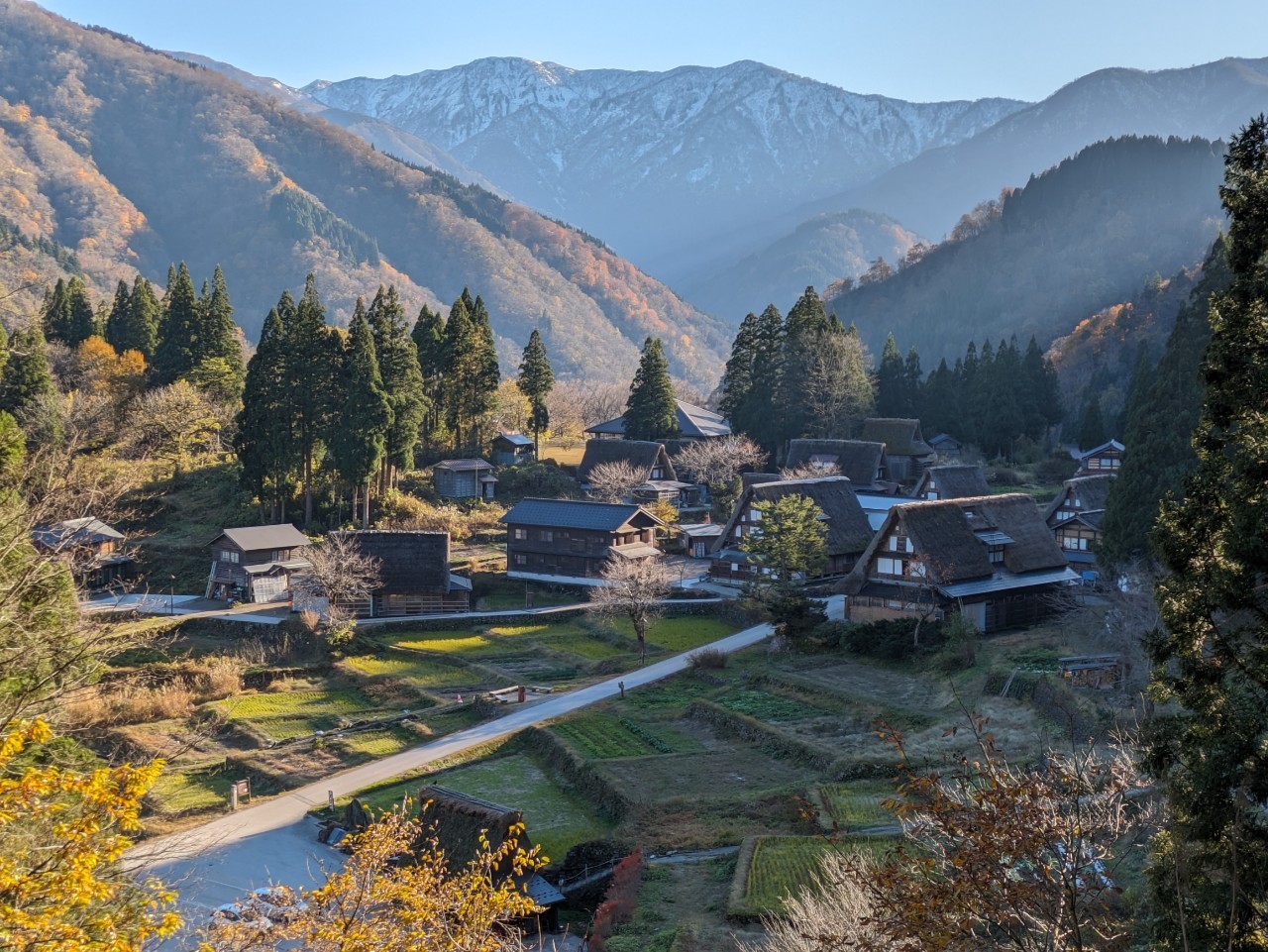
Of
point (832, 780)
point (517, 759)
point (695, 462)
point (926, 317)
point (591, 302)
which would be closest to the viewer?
point (832, 780)

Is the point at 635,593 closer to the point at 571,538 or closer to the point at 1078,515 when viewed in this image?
the point at 571,538

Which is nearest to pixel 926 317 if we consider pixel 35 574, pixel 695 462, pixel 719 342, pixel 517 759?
pixel 719 342

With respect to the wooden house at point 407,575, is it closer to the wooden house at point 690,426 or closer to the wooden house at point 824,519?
the wooden house at point 824,519

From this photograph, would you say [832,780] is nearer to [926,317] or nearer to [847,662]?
[847,662]

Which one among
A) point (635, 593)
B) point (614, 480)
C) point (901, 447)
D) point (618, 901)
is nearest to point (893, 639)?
point (635, 593)

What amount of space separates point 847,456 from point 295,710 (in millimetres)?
32504

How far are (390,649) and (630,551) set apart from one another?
11704 millimetres

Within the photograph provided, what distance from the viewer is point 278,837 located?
76.3 feet

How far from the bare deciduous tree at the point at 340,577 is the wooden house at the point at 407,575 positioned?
15.4 inches

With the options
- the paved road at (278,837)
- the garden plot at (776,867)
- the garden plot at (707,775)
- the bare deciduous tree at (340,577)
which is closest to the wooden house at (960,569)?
the paved road at (278,837)

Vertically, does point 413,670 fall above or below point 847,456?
below

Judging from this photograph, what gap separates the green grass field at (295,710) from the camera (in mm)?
30359

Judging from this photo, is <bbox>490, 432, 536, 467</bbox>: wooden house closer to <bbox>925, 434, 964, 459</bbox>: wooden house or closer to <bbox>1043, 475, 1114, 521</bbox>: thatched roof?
<bbox>925, 434, 964, 459</bbox>: wooden house

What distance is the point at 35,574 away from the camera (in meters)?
8.63
